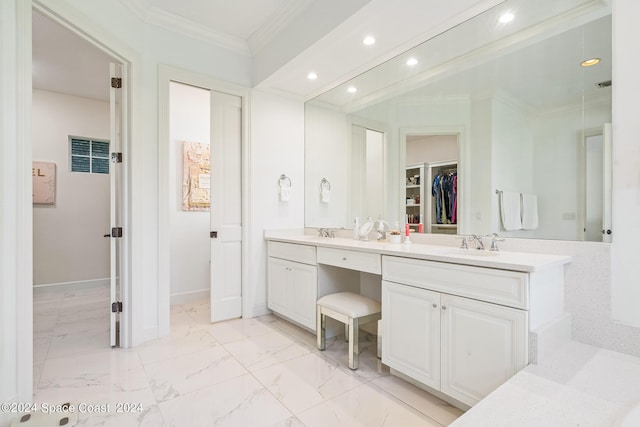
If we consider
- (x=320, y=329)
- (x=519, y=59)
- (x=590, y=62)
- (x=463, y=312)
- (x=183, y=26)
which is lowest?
(x=320, y=329)

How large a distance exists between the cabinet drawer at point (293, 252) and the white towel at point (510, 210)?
1.44m

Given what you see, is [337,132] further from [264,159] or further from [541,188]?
[541,188]

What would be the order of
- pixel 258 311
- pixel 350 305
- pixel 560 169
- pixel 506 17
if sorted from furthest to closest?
pixel 258 311, pixel 350 305, pixel 506 17, pixel 560 169

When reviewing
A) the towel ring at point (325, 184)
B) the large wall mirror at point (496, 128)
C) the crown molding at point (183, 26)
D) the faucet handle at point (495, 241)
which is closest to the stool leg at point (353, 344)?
the large wall mirror at point (496, 128)

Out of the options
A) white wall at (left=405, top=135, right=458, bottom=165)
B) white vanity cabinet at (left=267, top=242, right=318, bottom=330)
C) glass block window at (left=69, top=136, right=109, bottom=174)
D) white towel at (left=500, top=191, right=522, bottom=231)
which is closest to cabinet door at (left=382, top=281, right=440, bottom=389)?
white towel at (left=500, top=191, right=522, bottom=231)

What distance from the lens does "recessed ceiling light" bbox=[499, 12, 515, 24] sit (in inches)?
77.7

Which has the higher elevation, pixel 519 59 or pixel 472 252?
pixel 519 59

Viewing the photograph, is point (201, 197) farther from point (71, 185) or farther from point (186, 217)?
point (71, 185)

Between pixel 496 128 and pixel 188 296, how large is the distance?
3664mm

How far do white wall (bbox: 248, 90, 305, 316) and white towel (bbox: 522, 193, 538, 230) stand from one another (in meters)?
2.21

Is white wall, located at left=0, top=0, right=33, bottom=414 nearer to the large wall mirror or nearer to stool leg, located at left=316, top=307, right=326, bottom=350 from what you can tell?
stool leg, located at left=316, top=307, right=326, bottom=350

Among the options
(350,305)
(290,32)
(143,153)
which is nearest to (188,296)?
(143,153)

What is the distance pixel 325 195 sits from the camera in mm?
3480

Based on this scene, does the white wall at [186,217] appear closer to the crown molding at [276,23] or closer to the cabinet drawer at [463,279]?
the crown molding at [276,23]
